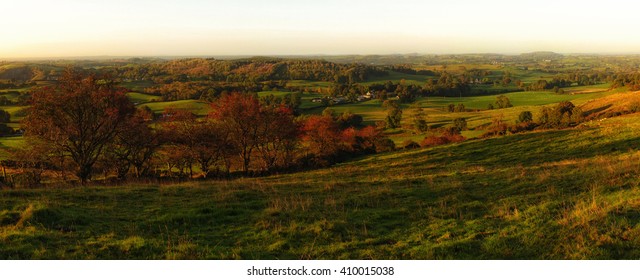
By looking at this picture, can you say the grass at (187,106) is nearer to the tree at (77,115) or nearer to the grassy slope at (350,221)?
the tree at (77,115)

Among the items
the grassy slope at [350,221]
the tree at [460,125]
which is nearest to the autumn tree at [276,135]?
the grassy slope at [350,221]

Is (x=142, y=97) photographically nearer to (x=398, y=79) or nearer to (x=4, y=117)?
(x=4, y=117)

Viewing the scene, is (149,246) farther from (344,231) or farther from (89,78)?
(89,78)

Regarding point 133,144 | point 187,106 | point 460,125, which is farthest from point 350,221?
point 187,106

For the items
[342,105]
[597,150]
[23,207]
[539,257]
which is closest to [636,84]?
[342,105]

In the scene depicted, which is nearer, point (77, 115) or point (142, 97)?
point (77, 115)

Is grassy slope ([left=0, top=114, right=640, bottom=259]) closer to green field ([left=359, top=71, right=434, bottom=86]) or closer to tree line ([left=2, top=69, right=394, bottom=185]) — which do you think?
tree line ([left=2, top=69, right=394, bottom=185])
